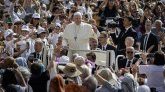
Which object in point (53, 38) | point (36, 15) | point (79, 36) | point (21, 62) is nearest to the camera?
point (21, 62)

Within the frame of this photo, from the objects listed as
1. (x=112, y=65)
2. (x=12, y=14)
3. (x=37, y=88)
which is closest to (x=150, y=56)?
(x=112, y=65)

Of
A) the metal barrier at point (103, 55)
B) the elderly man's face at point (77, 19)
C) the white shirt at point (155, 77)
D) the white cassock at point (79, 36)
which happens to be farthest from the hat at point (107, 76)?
the elderly man's face at point (77, 19)

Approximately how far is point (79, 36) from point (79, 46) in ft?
0.90

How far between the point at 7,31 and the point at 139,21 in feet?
12.8

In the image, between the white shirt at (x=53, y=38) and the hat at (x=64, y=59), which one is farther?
the white shirt at (x=53, y=38)

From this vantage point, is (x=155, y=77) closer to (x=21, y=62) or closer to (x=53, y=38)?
(x=21, y=62)

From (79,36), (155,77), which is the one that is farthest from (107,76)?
(79,36)

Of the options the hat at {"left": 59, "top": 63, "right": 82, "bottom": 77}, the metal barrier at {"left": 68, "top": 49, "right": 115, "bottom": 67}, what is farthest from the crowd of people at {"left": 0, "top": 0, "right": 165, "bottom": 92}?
the metal barrier at {"left": 68, "top": 49, "right": 115, "bottom": 67}

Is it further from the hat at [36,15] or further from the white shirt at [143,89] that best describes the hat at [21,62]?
the hat at [36,15]

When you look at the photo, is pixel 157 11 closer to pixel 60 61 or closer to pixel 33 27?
pixel 33 27

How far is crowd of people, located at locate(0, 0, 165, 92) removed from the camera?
13164 mm

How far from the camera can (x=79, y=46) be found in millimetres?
17312

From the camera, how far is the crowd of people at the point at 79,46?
13.2 meters

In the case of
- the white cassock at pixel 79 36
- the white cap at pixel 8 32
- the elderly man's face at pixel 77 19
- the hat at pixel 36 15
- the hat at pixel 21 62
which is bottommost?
the white cap at pixel 8 32
